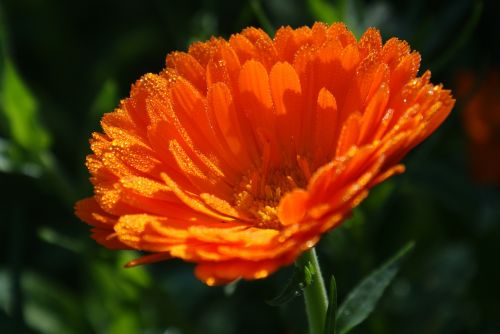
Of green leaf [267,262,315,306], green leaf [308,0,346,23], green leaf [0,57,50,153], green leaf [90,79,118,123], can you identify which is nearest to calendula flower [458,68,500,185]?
green leaf [308,0,346,23]

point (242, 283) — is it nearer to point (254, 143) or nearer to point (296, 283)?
point (254, 143)

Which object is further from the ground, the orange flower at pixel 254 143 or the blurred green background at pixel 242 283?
the orange flower at pixel 254 143

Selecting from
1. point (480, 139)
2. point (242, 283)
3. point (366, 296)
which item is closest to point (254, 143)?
point (366, 296)

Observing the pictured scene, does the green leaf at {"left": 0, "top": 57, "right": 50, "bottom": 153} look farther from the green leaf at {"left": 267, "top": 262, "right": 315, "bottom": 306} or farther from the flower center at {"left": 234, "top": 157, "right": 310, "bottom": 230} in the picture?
the green leaf at {"left": 267, "top": 262, "right": 315, "bottom": 306}

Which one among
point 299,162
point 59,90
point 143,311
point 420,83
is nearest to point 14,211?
point 143,311

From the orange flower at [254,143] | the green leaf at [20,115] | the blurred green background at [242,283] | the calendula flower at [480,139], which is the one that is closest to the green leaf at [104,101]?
the blurred green background at [242,283]

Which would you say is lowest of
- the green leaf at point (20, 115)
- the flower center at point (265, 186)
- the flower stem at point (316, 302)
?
the flower stem at point (316, 302)

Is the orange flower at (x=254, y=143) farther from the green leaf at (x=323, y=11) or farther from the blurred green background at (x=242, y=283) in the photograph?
the green leaf at (x=323, y=11)
